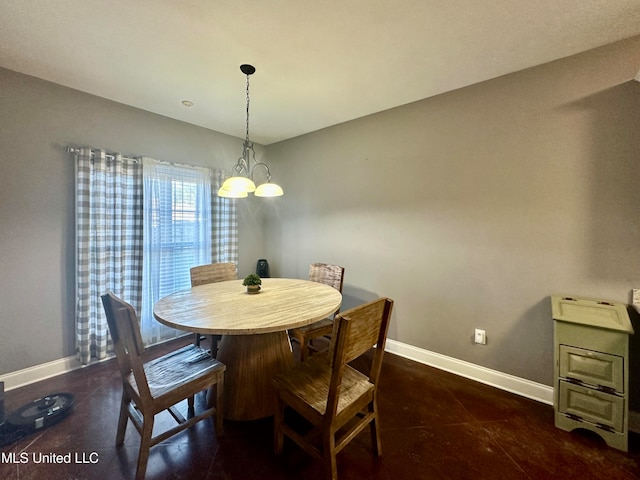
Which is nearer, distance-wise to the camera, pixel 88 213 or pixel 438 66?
pixel 438 66

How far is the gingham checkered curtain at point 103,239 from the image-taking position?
234 centimetres

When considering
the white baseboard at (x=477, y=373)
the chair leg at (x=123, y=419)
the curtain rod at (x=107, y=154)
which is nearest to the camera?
the chair leg at (x=123, y=419)

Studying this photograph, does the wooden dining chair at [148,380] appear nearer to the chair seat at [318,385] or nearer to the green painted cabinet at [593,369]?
the chair seat at [318,385]

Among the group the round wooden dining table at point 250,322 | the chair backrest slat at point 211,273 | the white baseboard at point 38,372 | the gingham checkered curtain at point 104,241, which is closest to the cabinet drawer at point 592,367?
the round wooden dining table at point 250,322

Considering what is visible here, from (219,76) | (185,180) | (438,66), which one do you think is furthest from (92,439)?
(438,66)

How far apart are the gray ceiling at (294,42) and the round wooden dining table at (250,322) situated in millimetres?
1809

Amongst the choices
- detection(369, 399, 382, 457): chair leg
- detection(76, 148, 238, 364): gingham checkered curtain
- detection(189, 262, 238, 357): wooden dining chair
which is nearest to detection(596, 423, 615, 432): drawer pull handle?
detection(369, 399, 382, 457): chair leg

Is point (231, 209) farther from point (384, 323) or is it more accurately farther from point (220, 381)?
point (384, 323)

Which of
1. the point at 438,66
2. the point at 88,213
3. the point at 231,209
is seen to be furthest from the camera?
the point at 231,209

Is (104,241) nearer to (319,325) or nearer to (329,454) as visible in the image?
(319,325)

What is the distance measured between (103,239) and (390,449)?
297cm

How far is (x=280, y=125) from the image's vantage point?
321cm

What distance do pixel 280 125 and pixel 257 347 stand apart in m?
2.62

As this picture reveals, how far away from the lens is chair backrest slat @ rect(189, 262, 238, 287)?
2.53 meters
